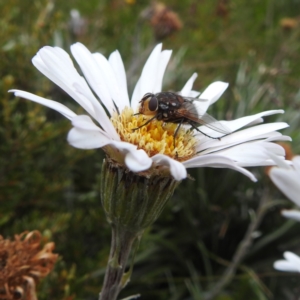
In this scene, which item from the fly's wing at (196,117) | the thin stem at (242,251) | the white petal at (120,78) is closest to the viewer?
the fly's wing at (196,117)

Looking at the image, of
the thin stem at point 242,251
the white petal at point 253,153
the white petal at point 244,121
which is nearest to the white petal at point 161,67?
the white petal at point 244,121

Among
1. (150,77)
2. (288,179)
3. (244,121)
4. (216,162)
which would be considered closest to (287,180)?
(288,179)

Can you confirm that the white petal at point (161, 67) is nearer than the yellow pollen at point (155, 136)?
No

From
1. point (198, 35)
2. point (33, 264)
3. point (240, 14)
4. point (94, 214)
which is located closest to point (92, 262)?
point (94, 214)

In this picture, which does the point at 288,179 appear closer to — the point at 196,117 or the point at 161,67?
the point at 196,117

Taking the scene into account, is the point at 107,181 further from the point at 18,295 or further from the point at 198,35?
the point at 198,35

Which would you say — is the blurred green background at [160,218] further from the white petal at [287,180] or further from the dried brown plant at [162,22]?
the white petal at [287,180]

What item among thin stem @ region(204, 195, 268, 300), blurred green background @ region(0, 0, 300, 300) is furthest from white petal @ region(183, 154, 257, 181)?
thin stem @ region(204, 195, 268, 300)
